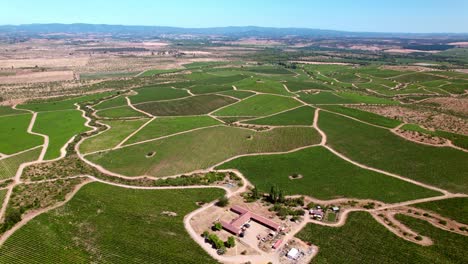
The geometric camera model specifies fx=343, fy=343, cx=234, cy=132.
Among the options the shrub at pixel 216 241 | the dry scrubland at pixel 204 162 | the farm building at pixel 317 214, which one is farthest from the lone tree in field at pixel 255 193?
the shrub at pixel 216 241

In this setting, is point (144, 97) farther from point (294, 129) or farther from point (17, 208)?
point (17, 208)

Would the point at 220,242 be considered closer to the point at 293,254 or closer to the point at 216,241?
the point at 216,241

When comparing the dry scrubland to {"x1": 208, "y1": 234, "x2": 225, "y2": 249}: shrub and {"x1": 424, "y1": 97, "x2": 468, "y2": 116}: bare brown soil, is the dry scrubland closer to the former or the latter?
{"x1": 424, "y1": 97, "x2": 468, "y2": 116}: bare brown soil

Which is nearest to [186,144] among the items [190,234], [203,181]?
[203,181]

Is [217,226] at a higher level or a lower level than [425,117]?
lower

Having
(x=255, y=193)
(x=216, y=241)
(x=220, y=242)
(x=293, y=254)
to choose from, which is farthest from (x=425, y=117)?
(x=216, y=241)

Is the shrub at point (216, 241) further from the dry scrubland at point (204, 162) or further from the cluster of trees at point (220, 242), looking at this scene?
the dry scrubland at point (204, 162)
